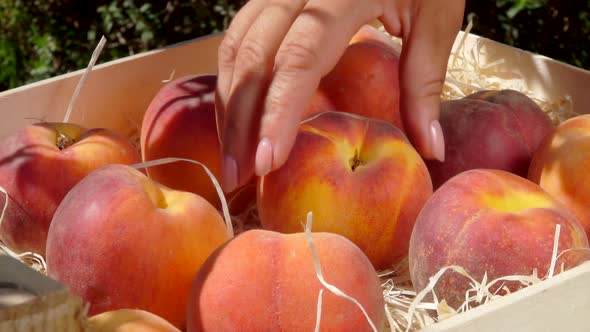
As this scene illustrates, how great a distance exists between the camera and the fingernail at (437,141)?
1183mm

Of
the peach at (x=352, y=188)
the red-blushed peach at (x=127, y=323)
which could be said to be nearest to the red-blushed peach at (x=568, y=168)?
the peach at (x=352, y=188)

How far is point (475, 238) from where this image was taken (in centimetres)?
95

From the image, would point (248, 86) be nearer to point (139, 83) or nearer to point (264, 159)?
point (264, 159)

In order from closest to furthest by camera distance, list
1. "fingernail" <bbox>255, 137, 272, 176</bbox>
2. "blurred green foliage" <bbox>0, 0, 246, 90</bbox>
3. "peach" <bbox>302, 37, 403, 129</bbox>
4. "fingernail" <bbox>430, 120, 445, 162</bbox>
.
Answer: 1. "fingernail" <bbox>255, 137, 272, 176</bbox>
2. "fingernail" <bbox>430, 120, 445, 162</bbox>
3. "peach" <bbox>302, 37, 403, 129</bbox>
4. "blurred green foliage" <bbox>0, 0, 246, 90</bbox>

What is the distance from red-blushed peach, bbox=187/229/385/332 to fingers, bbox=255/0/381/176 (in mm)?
196

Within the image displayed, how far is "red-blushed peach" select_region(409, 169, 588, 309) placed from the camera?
36.9 inches

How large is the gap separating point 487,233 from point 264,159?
0.94ft

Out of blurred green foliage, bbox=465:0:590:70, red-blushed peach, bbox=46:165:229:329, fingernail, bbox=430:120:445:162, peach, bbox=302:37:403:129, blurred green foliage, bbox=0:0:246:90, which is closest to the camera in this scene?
red-blushed peach, bbox=46:165:229:329

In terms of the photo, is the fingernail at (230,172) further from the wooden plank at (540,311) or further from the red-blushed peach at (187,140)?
the wooden plank at (540,311)

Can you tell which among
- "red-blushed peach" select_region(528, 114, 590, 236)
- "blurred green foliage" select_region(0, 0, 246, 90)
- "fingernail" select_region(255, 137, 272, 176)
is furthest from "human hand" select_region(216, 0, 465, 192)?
"blurred green foliage" select_region(0, 0, 246, 90)

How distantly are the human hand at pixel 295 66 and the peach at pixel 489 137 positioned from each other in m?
0.04

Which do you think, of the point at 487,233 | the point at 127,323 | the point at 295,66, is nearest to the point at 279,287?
the point at 127,323

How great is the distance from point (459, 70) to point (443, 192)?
2.25 feet

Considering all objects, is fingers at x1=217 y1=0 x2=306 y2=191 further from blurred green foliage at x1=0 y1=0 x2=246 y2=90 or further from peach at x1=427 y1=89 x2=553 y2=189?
blurred green foliage at x1=0 y1=0 x2=246 y2=90
